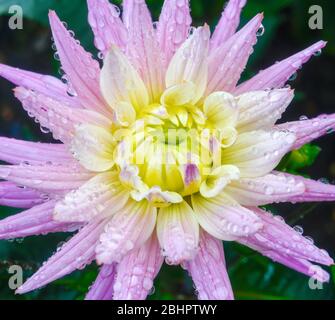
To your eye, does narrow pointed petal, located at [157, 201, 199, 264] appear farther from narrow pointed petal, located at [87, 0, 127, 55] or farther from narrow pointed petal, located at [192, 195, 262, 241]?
narrow pointed petal, located at [87, 0, 127, 55]

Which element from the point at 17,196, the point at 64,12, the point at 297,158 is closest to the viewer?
the point at 17,196

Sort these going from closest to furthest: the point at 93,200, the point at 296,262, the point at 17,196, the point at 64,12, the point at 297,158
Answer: the point at 93,200
the point at 296,262
the point at 17,196
the point at 297,158
the point at 64,12

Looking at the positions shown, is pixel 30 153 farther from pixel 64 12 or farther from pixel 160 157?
pixel 64 12

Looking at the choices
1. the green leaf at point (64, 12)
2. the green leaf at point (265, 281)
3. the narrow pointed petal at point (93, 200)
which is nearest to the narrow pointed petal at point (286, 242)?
the narrow pointed petal at point (93, 200)

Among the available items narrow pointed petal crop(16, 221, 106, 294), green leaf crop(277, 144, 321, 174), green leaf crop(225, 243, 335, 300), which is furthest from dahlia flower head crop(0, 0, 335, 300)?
green leaf crop(225, 243, 335, 300)

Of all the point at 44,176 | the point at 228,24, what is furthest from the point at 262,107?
the point at 44,176

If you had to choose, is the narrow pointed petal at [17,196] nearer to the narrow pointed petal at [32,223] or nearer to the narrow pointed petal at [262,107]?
the narrow pointed petal at [32,223]
